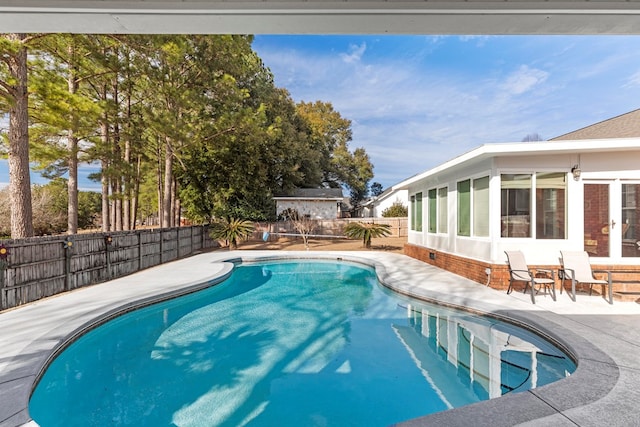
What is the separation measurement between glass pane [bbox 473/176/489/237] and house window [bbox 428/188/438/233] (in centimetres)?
244

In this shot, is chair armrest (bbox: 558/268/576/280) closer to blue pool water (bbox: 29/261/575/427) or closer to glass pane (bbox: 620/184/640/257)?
glass pane (bbox: 620/184/640/257)

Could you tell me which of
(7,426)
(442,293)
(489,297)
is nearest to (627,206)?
(489,297)

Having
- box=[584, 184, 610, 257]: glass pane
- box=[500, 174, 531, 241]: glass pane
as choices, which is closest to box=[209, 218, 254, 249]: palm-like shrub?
box=[500, 174, 531, 241]: glass pane

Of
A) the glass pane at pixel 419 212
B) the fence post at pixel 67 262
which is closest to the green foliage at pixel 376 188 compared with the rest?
the glass pane at pixel 419 212

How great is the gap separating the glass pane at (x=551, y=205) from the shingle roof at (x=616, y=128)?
4.81 metres

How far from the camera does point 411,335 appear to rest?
5.25 metres

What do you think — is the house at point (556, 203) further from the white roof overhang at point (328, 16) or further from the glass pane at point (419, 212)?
the white roof overhang at point (328, 16)

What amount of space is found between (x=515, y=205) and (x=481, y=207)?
0.72 metres

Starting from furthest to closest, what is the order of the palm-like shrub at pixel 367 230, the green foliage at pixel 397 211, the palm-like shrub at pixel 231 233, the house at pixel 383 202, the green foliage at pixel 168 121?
the house at pixel 383 202, the green foliage at pixel 397 211, the palm-like shrub at pixel 231 233, the palm-like shrub at pixel 367 230, the green foliage at pixel 168 121

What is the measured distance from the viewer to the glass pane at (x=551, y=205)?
669 cm

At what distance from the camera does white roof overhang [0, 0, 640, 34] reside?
65.7 inches

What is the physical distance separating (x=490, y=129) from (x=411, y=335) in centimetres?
2675

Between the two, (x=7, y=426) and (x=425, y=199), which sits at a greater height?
(x=425, y=199)

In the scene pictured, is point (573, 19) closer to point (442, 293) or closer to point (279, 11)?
point (279, 11)
